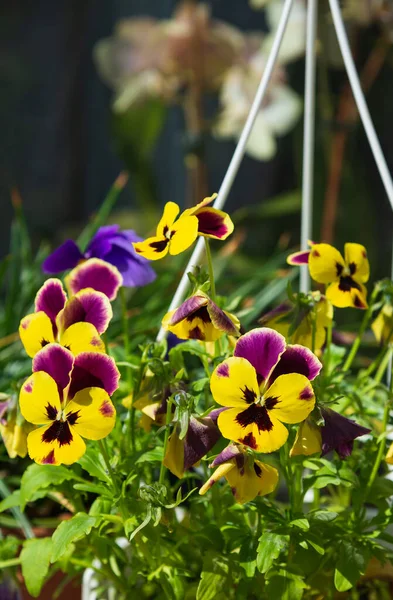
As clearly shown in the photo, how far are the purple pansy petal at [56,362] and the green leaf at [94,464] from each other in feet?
0.23

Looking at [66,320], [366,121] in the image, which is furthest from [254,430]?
[366,121]

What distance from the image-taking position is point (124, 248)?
0.54 m

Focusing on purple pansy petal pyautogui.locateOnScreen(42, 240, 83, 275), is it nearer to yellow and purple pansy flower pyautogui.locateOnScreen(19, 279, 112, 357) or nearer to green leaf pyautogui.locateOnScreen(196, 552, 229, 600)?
yellow and purple pansy flower pyautogui.locateOnScreen(19, 279, 112, 357)

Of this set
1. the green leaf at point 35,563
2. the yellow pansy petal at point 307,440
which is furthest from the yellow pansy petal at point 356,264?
the green leaf at point 35,563

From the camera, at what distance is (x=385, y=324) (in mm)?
513

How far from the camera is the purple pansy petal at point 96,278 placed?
0.48 meters

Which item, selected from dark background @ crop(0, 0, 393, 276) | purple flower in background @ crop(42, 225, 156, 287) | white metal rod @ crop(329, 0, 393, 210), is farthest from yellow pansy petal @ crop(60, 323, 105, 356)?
dark background @ crop(0, 0, 393, 276)

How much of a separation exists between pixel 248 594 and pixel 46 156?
5.19 feet

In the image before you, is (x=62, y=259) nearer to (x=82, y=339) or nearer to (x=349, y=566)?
(x=82, y=339)

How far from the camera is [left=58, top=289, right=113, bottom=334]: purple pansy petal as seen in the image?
44 cm

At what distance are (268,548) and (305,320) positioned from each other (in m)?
0.13

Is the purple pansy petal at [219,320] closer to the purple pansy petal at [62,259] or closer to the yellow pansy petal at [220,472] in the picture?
the yellow pansy petal at [220,472]

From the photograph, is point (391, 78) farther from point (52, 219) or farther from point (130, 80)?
point (52, 219)

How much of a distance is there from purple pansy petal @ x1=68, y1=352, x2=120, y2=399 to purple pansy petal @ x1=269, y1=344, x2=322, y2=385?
8cm
